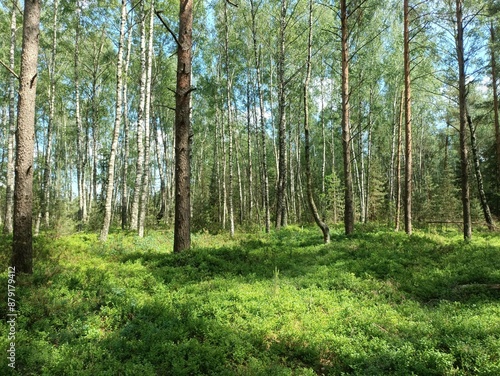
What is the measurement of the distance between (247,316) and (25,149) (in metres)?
5.13

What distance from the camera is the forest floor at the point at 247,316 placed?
3.77 m

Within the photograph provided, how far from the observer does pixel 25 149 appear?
5.45 metres

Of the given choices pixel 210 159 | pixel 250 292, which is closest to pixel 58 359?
pixel 250 292

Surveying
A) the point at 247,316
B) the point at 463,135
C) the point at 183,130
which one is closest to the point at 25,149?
the point at 183,130

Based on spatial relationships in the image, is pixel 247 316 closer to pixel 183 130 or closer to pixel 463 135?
pixel 183 130

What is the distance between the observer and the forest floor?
3771mm

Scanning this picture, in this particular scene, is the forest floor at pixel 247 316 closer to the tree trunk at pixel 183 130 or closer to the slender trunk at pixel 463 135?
the tree trunk at pixel 183 130

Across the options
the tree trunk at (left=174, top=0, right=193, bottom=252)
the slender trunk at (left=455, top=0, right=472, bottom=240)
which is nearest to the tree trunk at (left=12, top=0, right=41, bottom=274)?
the tree trunk at (left=174, top=0, right=193, bottom=252)

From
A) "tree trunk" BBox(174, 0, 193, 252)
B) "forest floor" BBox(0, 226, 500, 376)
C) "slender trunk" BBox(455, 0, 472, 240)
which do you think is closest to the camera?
"forest floor" BBox(0, 226, 500, 376)

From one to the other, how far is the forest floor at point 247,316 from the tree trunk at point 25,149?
48cm

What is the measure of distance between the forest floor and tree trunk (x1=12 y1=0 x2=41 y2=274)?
48 centimetres

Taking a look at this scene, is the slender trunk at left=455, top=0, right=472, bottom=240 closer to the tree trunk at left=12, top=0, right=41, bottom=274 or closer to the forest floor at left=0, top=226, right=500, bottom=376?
the forest floor at left=0, top=226, right=500, bottom=376

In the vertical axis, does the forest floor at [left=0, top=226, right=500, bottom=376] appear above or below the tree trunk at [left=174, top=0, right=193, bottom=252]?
below

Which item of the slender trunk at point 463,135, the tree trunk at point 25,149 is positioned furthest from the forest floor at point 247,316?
the slender trunk at point 463,135
